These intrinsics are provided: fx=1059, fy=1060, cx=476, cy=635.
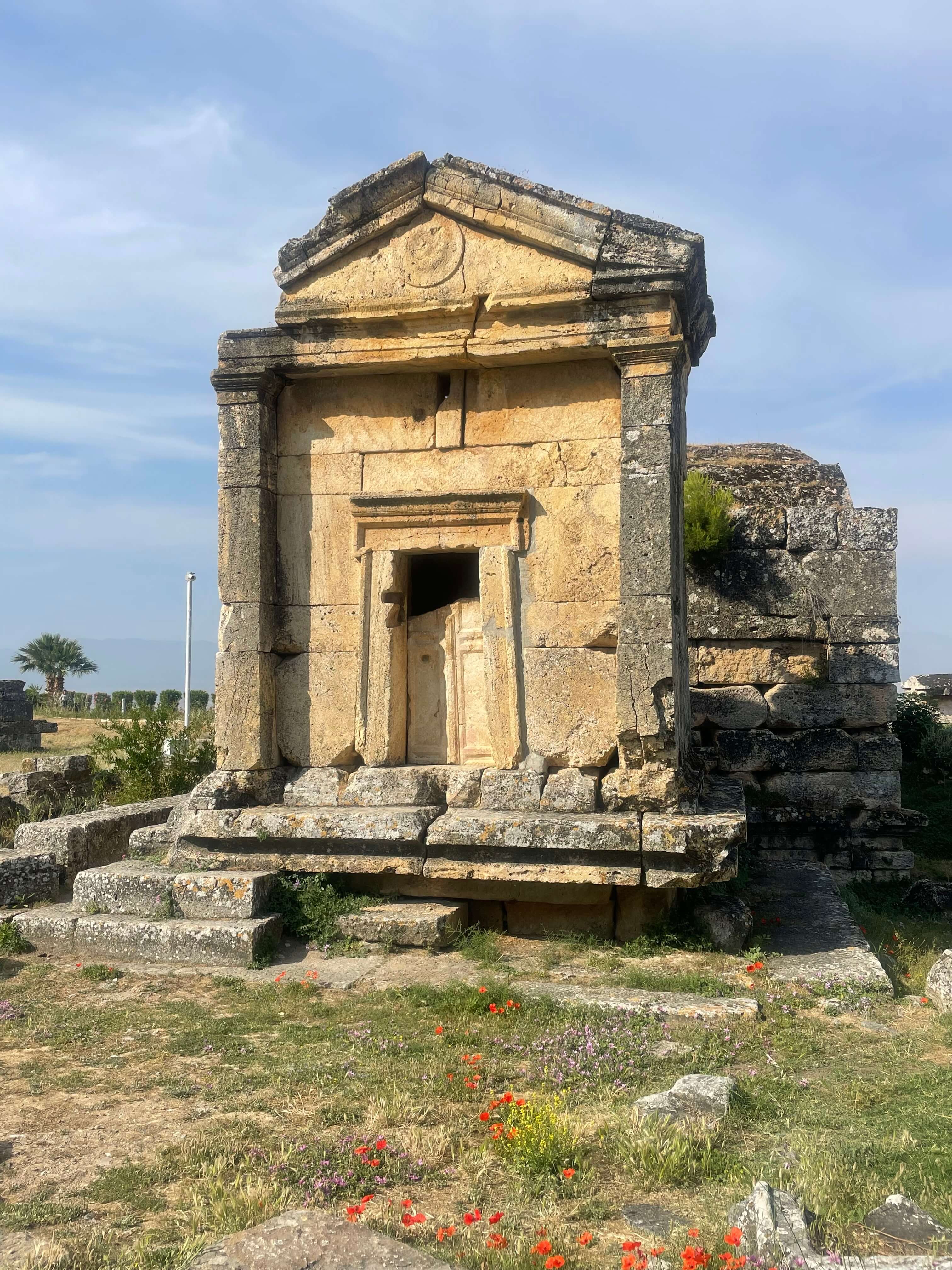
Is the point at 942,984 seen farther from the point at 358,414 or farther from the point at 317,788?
the point at 358,414

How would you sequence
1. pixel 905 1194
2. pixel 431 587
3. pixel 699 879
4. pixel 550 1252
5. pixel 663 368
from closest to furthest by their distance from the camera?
pixel 550 1252 < pixel 905 1194 < pixel 699 879 < pixel 663 368 < pixel 431 587

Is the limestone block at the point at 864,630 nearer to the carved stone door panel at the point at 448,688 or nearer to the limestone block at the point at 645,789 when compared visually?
the limestone block at the point at 645,789

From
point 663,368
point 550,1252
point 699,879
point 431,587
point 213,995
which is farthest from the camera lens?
point 431,587

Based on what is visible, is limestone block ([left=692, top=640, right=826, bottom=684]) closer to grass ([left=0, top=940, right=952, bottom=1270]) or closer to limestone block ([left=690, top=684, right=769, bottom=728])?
limestone block ([left=690, top=684, right=769, bottom=728])

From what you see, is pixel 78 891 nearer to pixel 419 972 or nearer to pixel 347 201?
pixel 419 972

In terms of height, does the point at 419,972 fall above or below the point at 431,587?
below

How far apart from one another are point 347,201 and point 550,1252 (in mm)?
6936

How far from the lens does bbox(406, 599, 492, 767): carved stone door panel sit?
7855 mm

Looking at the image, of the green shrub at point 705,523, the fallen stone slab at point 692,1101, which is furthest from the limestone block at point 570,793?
the green shrub at point 705,523

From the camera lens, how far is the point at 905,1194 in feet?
11.9

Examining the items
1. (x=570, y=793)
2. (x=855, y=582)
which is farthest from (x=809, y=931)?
(x=855, y=582)

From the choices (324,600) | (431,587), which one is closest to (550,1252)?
(324,600)

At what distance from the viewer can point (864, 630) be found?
10.9 m

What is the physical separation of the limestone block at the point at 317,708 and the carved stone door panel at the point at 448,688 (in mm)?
461
